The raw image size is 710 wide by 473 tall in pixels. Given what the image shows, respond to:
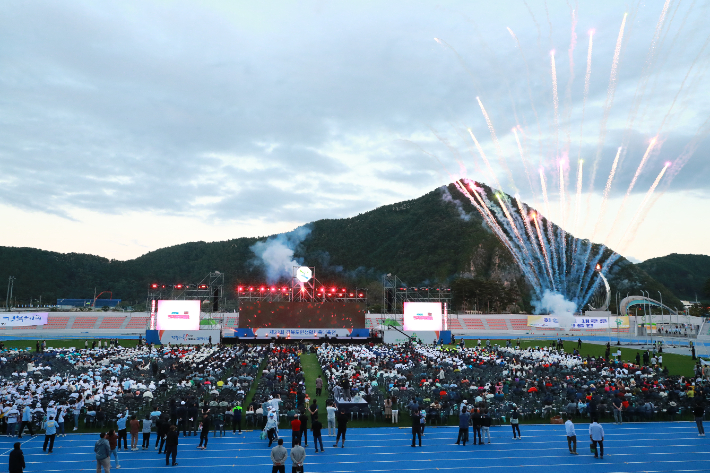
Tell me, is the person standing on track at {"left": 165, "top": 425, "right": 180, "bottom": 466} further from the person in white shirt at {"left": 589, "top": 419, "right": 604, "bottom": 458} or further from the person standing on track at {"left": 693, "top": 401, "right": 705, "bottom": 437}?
the person standing on track at {"left": 693, "top": 401, "right": 705, "bottom": 437}

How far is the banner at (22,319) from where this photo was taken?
2236 inches

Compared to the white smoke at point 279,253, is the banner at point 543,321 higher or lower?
lower

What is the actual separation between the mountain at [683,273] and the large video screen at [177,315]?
15999 cm

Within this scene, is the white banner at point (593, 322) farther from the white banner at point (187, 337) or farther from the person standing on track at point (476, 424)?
the person standing on track at point (476, 424)

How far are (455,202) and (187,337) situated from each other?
12810 centimetres

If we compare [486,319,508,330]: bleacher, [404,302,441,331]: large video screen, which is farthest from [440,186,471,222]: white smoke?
[404,302,441,331]: large video screen

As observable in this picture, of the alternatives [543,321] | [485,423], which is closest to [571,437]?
[485,423]

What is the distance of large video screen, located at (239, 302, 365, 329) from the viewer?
170 ft

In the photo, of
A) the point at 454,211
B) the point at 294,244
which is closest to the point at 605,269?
the point at 454,211

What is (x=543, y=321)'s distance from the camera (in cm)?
6650

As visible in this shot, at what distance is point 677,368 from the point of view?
33.7 meters

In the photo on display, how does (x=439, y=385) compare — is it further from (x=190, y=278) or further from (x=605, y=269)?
(x=605, y=269)

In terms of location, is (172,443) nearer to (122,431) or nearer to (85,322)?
(122,431)

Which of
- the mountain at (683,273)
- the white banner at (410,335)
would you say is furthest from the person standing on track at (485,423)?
the mountain at (683,273)
